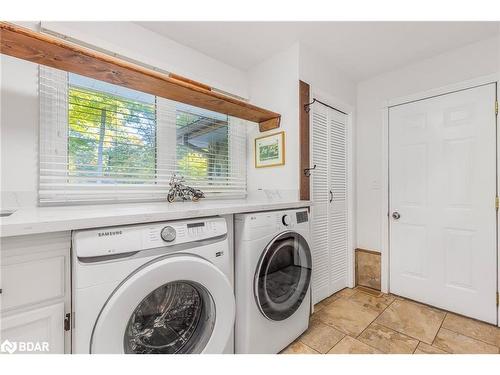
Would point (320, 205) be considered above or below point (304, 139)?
below

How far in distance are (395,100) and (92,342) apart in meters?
2.99

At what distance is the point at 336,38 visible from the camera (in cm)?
192

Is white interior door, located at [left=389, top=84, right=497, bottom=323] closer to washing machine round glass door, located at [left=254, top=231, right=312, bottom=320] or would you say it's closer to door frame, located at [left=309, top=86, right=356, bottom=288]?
door frame, located at [left=309, top=86, right=356, bottom=288]

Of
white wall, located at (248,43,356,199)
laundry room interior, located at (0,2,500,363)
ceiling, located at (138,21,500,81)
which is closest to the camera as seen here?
laundry room interior, located at (0,2,500,363)

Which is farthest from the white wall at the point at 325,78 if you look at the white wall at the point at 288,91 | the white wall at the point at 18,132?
the white wall at the point at 18,132

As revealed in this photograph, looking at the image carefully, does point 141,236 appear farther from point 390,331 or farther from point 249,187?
point 390,331

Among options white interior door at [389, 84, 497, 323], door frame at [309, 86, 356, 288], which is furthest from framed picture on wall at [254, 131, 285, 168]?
white interior door at [389, 84, 497, 323]

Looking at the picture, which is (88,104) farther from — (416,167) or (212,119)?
(416,167)

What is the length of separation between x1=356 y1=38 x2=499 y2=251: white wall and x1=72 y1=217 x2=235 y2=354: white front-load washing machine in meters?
1.92

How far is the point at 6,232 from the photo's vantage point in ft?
2.33

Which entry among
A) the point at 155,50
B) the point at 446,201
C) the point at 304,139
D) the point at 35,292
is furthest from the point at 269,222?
the point at 446,201

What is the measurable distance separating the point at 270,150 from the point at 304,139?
13.6 inches

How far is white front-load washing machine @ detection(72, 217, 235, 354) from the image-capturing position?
82 centimetres

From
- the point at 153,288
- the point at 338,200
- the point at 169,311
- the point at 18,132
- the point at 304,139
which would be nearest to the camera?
the point at 153,288
